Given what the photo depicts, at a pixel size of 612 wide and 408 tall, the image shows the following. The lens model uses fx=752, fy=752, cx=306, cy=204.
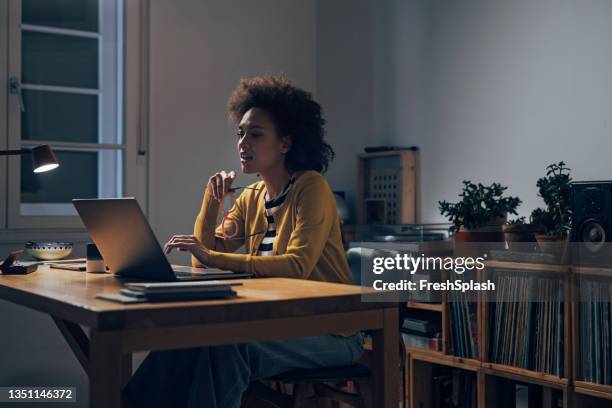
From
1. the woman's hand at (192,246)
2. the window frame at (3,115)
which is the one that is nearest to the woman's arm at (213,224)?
the woman's hand at (192,246)

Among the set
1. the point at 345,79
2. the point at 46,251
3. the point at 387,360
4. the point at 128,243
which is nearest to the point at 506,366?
the point at 387,360

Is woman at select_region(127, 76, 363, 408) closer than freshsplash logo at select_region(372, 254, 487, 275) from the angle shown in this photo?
Yes

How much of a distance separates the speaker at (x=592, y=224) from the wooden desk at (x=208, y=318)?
1194 millimetres

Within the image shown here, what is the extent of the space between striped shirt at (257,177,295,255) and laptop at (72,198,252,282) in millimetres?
287

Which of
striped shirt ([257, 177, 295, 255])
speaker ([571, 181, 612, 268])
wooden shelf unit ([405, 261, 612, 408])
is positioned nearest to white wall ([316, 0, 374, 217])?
wooden shelf unit ([405, 261, 612, 408])

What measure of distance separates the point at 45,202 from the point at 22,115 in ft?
1.37

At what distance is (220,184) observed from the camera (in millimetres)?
2479

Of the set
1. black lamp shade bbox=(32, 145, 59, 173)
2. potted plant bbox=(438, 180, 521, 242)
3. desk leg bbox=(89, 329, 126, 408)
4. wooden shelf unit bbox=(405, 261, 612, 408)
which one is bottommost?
wooden shelf unit bbox=(405, 261, 612, 408)

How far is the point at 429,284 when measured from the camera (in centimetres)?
322

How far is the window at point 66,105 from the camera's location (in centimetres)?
344

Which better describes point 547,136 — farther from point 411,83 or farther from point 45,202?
point 45,202

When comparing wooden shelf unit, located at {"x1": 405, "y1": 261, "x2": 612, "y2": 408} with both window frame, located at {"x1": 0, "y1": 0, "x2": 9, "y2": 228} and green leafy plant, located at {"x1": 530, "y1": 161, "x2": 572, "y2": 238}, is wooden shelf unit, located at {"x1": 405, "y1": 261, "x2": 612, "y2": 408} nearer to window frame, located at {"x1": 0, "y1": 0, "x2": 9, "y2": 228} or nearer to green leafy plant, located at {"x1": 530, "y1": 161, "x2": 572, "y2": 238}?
green leafy plant, located at {"x1": 530, "y1": 161, "x2": 572, "y2": 238}

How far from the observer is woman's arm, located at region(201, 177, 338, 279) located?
2.04m

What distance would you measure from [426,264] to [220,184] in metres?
1.14
